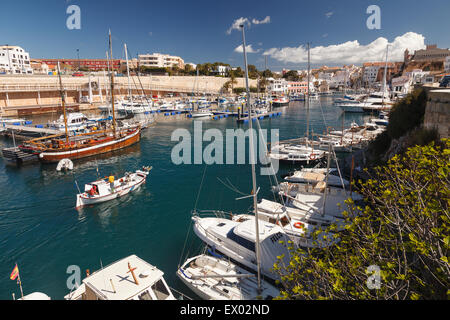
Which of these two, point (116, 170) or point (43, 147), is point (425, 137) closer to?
point (116, 170)

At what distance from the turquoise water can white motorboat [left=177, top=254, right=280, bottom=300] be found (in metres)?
0.98

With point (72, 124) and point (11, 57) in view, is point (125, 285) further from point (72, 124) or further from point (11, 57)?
point (11, 57)

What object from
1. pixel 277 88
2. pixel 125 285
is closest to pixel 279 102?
pixel 277 88

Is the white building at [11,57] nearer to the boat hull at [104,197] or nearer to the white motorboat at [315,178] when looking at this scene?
the boat hull at [104,197]

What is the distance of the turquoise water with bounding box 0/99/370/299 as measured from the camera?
47.3 ft

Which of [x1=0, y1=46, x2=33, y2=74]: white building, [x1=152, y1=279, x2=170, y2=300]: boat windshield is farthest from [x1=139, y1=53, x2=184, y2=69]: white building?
[x1=152, y1=279, x2=170, y2=300]: boat windshield

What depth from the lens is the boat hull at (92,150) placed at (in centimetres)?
3066

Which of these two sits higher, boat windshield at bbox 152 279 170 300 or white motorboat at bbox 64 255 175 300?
white motorboat at bbox 64 255 175 300

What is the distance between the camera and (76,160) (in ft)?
106

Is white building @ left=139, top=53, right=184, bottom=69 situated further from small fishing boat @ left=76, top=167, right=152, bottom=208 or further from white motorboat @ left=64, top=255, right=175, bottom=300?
white motorboat @ left=64, top=255, right=175, bottom=300

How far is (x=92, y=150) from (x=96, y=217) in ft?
56.1

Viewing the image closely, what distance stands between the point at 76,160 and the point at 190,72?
103 meters

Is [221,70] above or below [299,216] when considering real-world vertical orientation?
above

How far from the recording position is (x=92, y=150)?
33.5 meters
